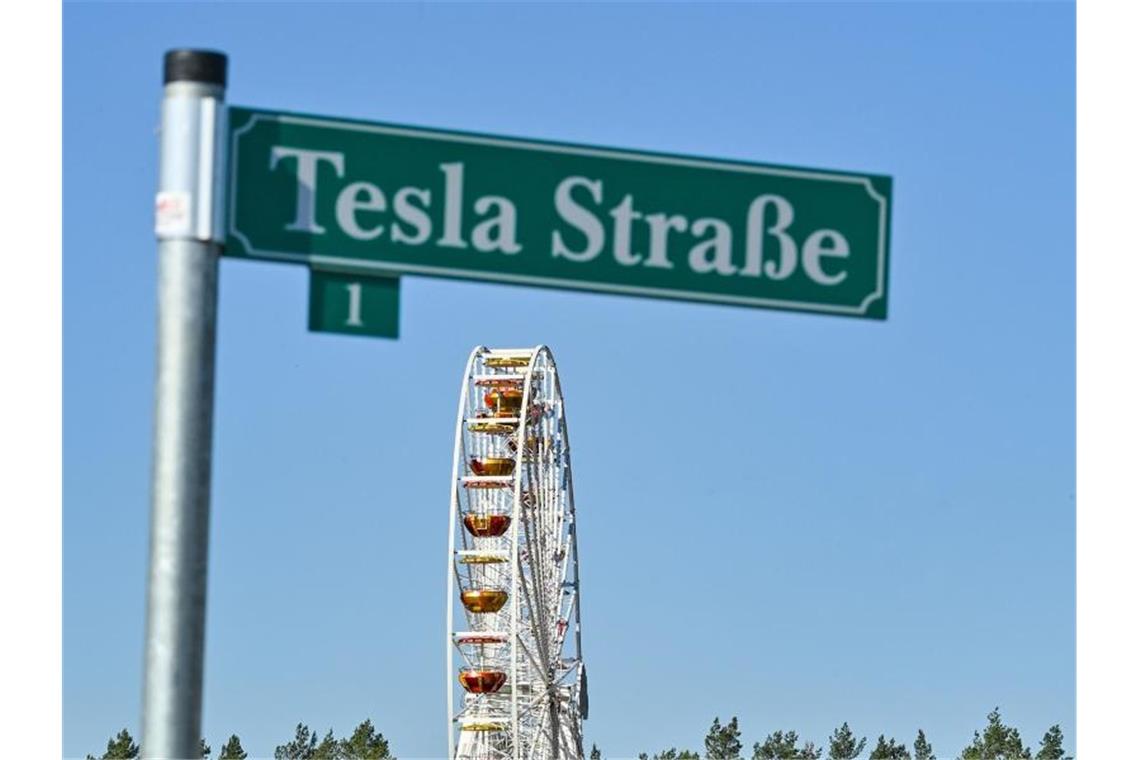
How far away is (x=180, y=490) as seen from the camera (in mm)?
5449

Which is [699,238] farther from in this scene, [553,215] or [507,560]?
[507,560]

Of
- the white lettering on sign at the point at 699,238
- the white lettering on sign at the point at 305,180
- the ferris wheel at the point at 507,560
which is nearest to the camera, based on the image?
the white lettering on sign at the point at 305,180

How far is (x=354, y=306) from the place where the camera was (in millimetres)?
5898

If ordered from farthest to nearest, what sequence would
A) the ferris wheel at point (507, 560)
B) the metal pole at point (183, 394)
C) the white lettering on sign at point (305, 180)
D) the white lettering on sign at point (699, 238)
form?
the ferris wheel at point (507, 560)
the white lettering on sign at point (699, 238)
the white lettering on sign at point (305, 180)
the metal pole at point (183, 394)

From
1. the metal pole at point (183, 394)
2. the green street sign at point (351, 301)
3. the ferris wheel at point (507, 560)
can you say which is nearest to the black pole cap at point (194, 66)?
the metal pole at point (183, 394)

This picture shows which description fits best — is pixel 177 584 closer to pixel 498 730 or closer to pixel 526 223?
pixel 526 223

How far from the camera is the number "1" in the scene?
19.3 ft

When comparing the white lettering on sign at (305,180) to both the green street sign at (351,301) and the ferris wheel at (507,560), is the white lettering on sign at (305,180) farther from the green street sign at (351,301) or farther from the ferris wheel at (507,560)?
the ferris wheel at (507,560)

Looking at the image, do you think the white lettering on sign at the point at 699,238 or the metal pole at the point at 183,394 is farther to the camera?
the white lettering on sign at the point at 699,238

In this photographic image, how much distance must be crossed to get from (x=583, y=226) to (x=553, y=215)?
0.27 feet

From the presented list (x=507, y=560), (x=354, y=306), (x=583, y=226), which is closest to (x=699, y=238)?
(x=583, y=226)

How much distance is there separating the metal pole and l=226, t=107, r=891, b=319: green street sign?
0.39 feet

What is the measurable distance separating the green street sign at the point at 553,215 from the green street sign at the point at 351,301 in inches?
1.7

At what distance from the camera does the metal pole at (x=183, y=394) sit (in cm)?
542
